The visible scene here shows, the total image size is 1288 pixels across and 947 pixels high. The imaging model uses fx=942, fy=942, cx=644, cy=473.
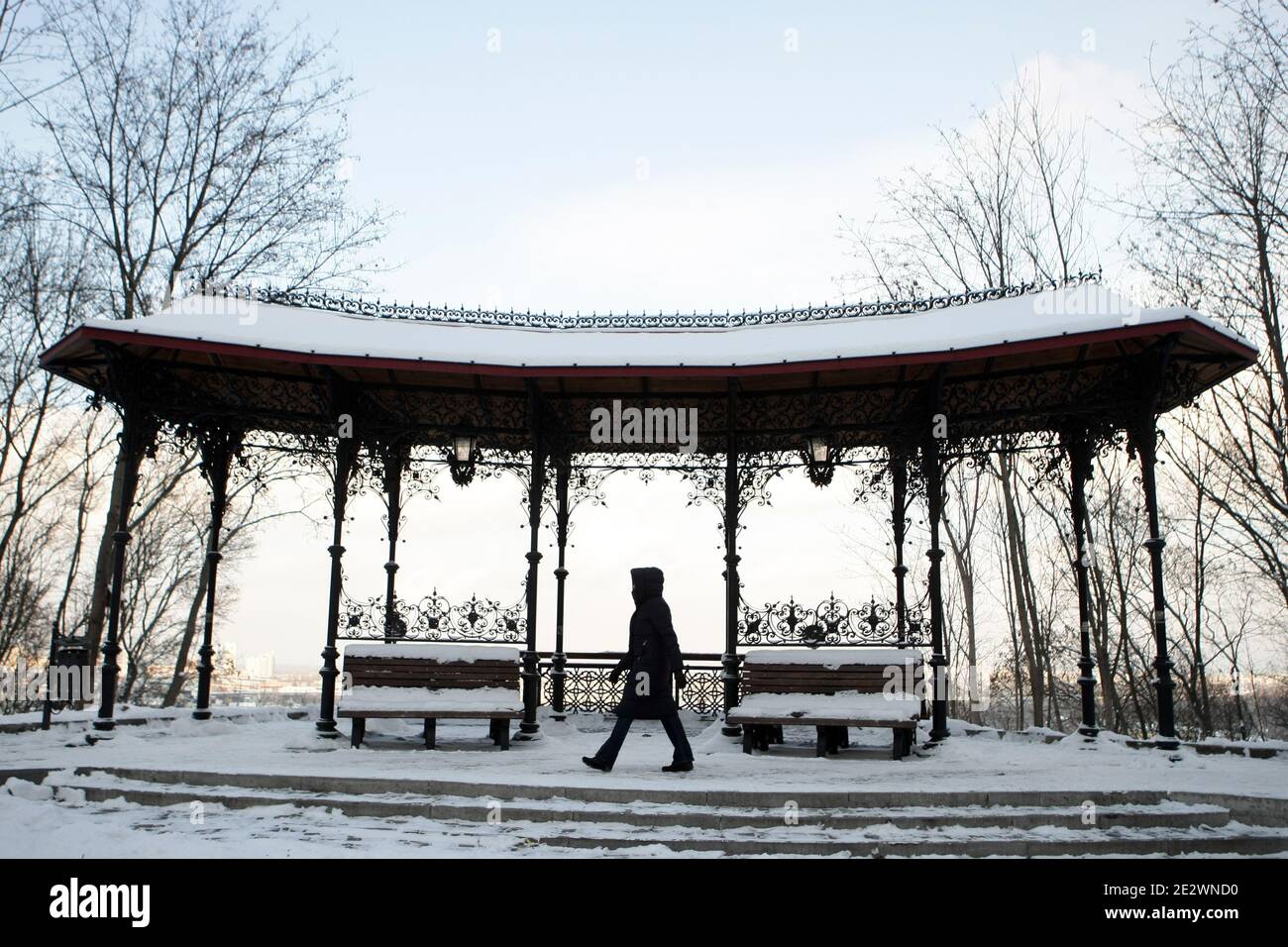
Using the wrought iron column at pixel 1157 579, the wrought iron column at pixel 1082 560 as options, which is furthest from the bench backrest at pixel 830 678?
the wrought iron column at pixel 1082 560

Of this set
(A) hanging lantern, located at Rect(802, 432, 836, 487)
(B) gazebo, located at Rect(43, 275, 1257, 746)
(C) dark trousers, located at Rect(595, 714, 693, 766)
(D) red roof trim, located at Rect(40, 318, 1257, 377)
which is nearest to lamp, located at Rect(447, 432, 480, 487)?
(B) gazebo, located at Rect(43, 275, 1257, 746)

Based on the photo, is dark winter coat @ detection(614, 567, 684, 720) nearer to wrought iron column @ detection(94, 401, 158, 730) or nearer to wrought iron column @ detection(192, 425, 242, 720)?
wrought iron column @ detection(94, 401, 158, 730)

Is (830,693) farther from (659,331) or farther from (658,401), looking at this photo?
(659,331)

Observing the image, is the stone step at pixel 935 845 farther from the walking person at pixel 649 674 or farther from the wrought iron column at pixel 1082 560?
the wrought iron column at pixel 1082 560

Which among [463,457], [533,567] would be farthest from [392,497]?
[533,567]

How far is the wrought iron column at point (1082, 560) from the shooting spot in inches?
432

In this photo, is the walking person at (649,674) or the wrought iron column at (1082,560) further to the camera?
the wrought iron column at (1082,560)

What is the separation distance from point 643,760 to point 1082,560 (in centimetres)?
572

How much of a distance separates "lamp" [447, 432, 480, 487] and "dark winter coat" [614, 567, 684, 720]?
4502 millimetres

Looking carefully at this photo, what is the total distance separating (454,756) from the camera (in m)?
9.14

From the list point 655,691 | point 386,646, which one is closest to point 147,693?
point 386,646

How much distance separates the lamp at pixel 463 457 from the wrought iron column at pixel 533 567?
4.20ft
